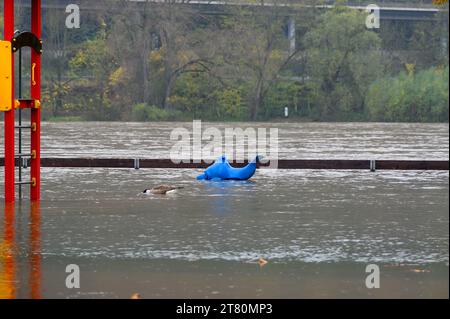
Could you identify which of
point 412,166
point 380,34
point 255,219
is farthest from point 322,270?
point 380,34

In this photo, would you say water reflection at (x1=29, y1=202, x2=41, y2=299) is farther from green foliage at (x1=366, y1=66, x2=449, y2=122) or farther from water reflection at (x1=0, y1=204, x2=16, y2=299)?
green foliage at (x1=366, y1=66, x2=449, y2=122)

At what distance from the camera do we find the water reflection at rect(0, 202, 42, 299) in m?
9.64

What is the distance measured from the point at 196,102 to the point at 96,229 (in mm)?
71330

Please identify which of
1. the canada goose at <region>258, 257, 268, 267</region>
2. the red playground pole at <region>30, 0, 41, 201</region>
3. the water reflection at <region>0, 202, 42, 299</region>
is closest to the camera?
the water reflection at <region>0, 202, 42, 299</region>

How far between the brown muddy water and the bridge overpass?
63.3 meters

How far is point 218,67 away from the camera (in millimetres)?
86438

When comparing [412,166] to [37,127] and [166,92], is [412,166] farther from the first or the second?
[166,92]

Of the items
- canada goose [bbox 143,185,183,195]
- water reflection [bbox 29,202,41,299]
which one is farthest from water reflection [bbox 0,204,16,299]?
canada goose [bbox 143,185,183,195]

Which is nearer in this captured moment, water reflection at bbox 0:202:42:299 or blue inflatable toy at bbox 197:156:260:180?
water reflection at bbox 0:202:42:299

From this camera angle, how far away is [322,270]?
10742mm

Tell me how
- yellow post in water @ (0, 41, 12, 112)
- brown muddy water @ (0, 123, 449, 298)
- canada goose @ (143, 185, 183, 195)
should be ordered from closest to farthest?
brown muddy water @ (0, 123, 449, 298) < yellow post in water @ (0, 41, 12, 112) < canada goose @ (143, 185, 183, 195)

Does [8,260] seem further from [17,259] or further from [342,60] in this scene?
[342,60]

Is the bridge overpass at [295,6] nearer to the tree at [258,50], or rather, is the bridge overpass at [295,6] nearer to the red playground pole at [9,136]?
the tree at [258,50]
